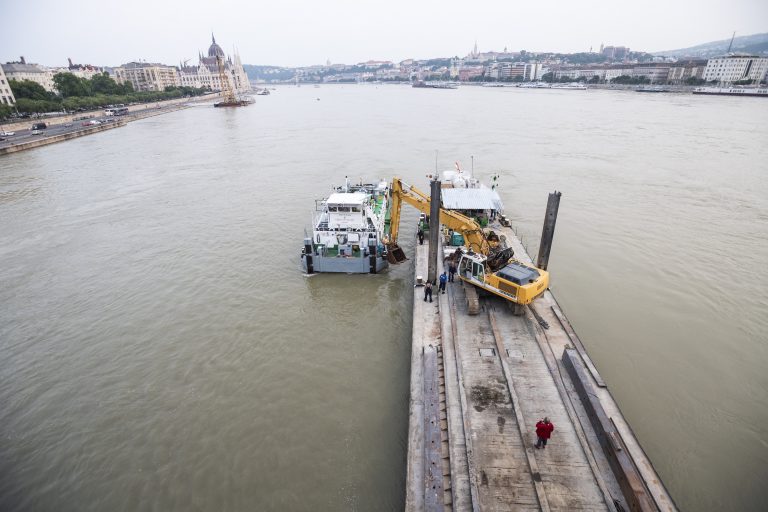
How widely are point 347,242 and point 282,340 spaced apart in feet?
24.1

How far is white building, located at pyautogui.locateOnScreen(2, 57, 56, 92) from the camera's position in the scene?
372 ft

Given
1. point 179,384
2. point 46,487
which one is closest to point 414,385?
point 179,384

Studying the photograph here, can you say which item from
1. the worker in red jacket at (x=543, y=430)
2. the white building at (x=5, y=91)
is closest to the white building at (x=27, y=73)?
the white building at (x=5, y=91)

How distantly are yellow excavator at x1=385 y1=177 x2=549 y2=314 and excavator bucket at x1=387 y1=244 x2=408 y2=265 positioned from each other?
8.66 feet

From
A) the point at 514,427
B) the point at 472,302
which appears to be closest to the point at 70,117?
the point at 472,302

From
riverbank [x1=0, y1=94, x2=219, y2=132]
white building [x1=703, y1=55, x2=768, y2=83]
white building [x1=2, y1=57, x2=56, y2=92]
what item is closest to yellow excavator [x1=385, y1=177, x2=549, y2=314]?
riverbank [x1=0, y1=94, x2=219, y2=132]

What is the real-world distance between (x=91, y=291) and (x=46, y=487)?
12424 millimetres

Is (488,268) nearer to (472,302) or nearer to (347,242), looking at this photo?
(472,302)

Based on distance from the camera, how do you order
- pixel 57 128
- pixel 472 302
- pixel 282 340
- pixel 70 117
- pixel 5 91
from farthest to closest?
1. pixel 70 117
2. pixel 5 91
3. pixel 57 128
4. pixel 282 340
5. pixel 472 302

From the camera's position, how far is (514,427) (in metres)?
10.3

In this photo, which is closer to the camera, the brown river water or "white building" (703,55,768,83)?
the brown river water

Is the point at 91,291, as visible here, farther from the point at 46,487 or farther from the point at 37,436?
the point at 46,487

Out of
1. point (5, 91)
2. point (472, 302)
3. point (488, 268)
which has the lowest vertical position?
point (472, 302)

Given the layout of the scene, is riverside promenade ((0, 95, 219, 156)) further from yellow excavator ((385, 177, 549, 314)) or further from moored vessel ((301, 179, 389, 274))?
yellow excavator ((385, 177, 549, 314))
